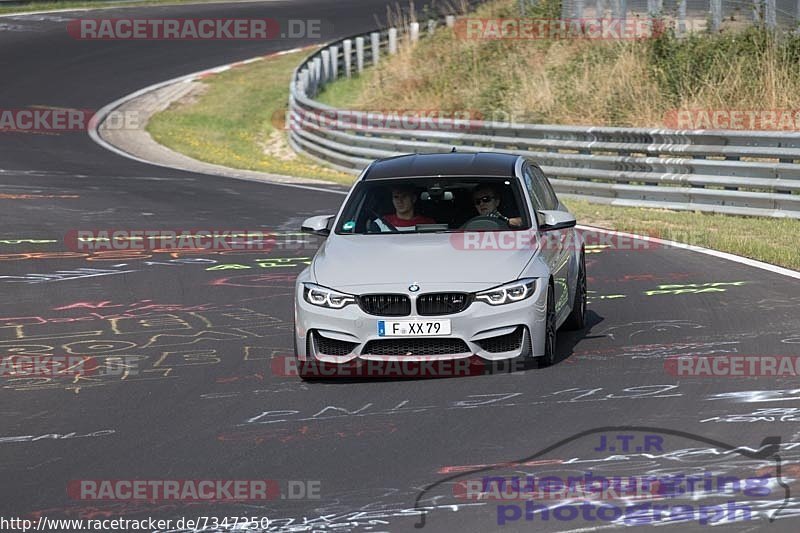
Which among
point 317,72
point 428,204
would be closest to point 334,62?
point 317,72

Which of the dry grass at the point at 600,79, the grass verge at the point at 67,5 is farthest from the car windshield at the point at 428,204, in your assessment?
the grass verge at the point at 67,5

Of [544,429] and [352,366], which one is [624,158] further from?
[544,429]

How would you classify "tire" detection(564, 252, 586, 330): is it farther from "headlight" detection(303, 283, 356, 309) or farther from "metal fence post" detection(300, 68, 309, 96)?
"metal fence post" detection(300, 68, 309, 96)

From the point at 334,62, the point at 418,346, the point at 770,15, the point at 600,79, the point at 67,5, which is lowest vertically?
the point at 67,5

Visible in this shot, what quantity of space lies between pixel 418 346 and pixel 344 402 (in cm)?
78

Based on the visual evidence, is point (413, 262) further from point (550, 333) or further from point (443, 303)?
point (550, 333)

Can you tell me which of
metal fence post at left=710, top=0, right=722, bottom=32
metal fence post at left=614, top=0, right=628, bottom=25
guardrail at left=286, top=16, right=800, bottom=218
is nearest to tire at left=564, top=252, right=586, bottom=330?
guardrail at left=286, top=16, right=800, bottom=218

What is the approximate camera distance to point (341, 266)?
31.9 ft

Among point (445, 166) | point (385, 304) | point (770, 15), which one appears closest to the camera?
point (385, 304)

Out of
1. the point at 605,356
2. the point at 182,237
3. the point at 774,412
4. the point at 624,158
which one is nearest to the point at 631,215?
the point at 624,158

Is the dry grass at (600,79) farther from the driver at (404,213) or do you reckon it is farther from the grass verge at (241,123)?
the driver at (404,213)

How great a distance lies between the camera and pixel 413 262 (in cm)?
962

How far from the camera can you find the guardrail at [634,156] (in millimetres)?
18594

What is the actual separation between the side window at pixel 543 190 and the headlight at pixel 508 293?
1.85m
